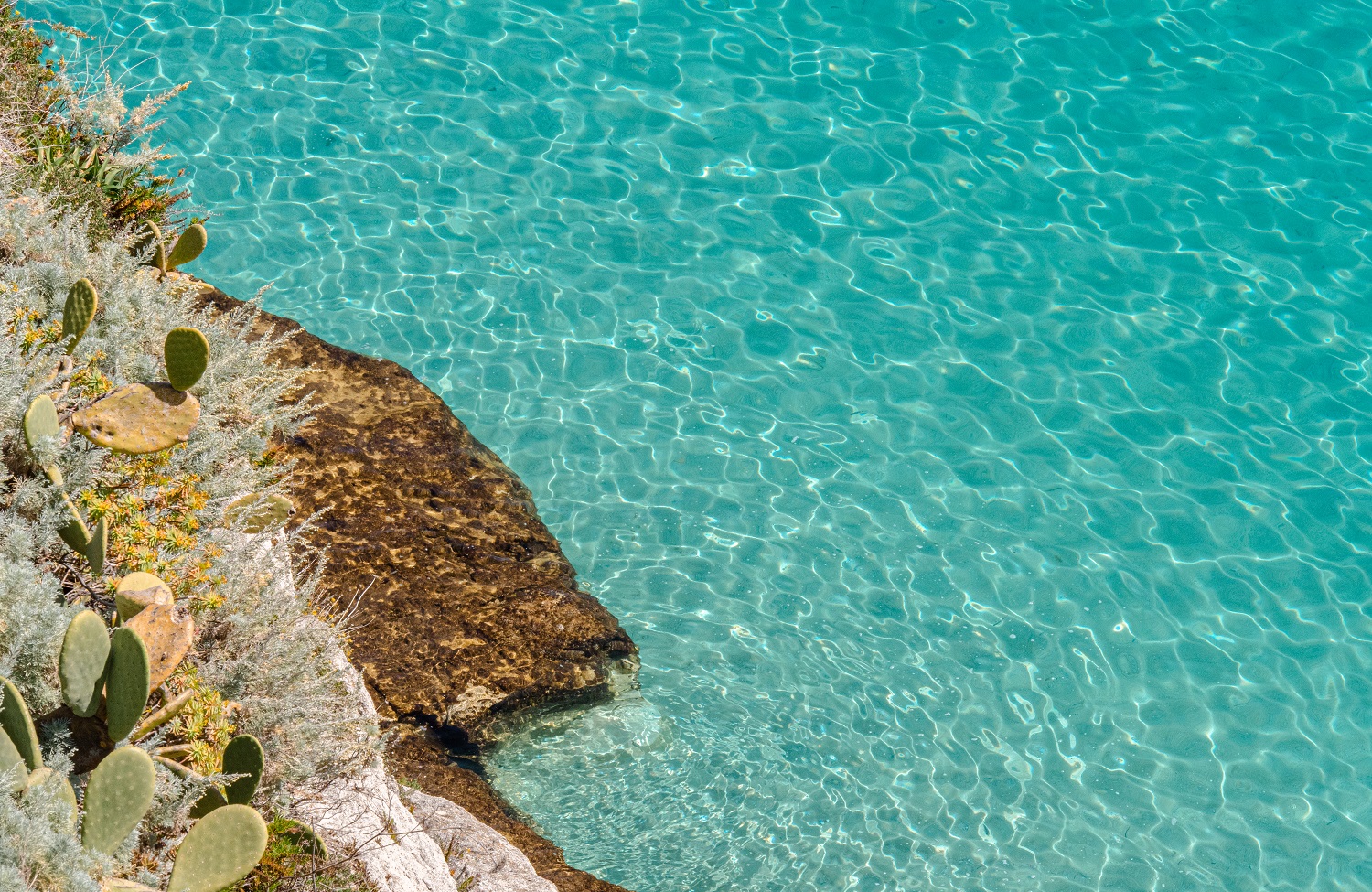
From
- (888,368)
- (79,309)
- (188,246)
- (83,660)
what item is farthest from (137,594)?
(888,368)

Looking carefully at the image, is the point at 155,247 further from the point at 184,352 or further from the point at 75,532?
the point at 75,532

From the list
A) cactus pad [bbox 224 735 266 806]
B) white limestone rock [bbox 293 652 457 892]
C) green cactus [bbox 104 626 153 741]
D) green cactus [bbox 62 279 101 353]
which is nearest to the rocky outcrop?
white limestone rock [bbox 293 652 457 892]

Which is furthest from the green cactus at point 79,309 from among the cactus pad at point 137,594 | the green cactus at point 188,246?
the green cactus at point 188,246

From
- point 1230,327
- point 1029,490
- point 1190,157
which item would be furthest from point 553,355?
point 1190,157

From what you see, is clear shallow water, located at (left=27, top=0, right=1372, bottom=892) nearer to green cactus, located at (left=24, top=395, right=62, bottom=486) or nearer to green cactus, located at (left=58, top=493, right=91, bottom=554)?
green cactus, located at (left=58, top=493, right=91, bottom=554)

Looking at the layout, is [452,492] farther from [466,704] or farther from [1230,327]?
[1230,327]
